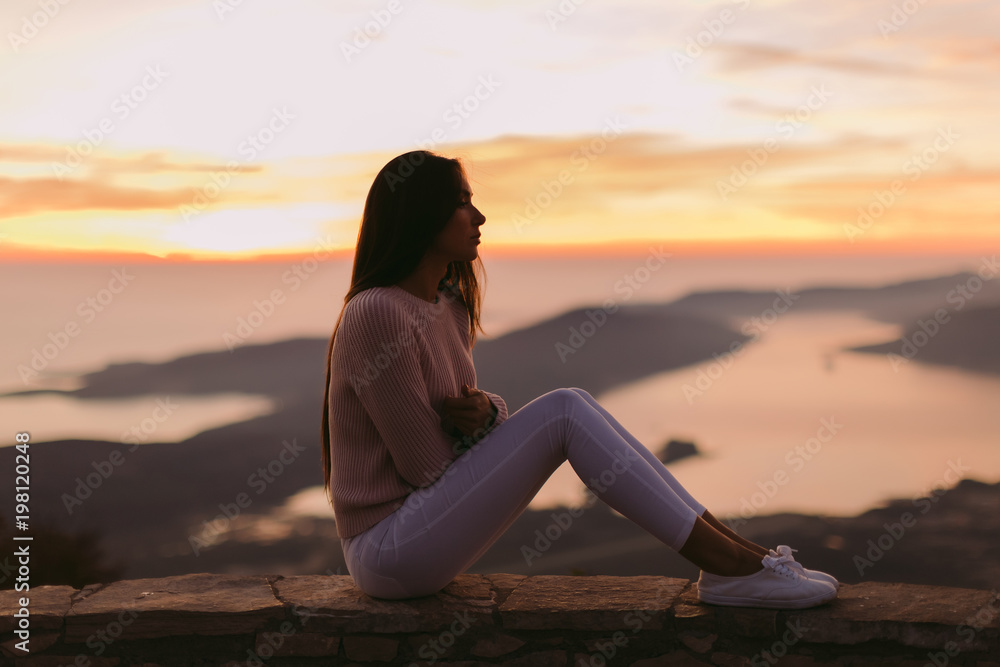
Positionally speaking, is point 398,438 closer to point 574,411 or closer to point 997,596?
point 574,411

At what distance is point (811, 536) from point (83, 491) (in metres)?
10.9

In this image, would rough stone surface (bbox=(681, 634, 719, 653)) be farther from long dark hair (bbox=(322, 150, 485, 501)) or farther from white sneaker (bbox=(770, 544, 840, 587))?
long dark hair (bbox=(322, 150, 485, 501))

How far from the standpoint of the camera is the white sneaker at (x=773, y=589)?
2111 millimetres

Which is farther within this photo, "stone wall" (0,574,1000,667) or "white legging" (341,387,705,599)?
"stone wall" (0,574,1000,667)

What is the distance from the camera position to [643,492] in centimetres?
200

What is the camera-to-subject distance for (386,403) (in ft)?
6.51

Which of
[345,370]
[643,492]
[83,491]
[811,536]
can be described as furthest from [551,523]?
[811,536]

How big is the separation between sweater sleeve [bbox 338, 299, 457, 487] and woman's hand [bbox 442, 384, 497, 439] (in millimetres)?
66

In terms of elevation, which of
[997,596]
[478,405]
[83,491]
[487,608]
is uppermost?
[478,405]

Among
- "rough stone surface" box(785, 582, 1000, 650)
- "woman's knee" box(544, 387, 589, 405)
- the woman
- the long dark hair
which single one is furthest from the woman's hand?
"rough stone surface" box(785, 582, 1000, 650)

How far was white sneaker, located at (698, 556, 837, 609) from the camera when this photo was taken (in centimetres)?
211

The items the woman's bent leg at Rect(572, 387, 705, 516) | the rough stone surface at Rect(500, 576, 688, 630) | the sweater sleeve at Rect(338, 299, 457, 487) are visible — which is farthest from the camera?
the rough stone surface at Rect(500, 576, 688, 630)

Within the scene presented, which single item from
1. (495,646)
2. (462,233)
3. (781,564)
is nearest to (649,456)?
(781,564)

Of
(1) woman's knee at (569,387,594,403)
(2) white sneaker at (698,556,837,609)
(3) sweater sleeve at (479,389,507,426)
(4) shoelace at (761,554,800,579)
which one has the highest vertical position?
(1) woman's knee at (569,387,594,403)
